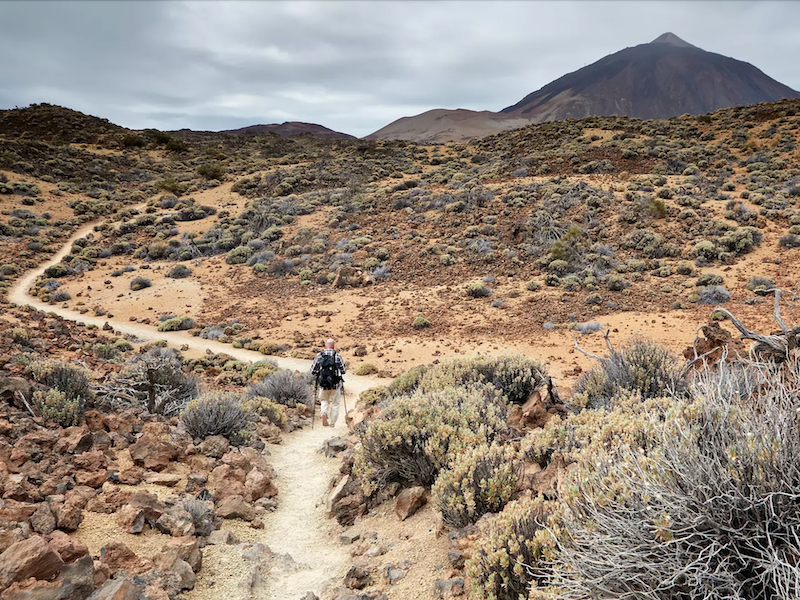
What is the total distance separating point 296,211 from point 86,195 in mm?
18711

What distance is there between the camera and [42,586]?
2447mm

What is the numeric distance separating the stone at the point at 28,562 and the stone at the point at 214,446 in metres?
3.01

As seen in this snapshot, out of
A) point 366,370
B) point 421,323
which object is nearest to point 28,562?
point 366,370

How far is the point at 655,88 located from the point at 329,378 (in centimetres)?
20231

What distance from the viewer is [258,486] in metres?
5.00

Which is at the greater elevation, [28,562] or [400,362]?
[28,562]

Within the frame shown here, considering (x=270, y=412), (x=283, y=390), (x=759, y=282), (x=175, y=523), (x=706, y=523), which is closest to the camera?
(x=706, y=523)

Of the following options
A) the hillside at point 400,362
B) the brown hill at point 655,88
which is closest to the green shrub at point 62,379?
the hillside at point 400,362

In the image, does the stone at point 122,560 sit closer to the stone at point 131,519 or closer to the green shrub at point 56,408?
the stone at point 131,519

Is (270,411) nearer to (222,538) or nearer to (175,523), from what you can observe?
(222,538)

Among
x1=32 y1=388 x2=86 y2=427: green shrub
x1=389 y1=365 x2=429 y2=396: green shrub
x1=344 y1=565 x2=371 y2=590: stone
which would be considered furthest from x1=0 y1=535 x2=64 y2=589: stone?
x1=389 y1=365 x2=429 y2=396: green shrub

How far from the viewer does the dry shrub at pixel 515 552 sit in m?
2.40

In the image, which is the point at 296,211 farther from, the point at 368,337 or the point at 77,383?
the point at 77,383

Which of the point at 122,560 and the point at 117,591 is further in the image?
the point at 122,560
